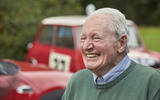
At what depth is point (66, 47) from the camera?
740 cm

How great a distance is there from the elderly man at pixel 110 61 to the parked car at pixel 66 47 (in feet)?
14.9

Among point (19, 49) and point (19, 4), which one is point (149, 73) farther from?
point (19, 49)

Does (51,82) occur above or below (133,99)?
below

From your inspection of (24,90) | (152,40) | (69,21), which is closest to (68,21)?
(69,21)

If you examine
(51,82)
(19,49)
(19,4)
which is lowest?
(19,49)

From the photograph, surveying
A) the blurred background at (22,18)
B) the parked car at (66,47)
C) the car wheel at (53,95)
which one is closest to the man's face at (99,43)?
the car wheel at (53,95)

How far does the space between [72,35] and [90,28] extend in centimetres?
523

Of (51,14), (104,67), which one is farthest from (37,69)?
(51,14)

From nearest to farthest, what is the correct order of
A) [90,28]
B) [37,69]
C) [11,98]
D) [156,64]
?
[90,28]
[11,98]
[37,69]
[156,64]

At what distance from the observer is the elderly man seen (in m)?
1.95

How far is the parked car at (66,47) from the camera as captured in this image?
6.81m

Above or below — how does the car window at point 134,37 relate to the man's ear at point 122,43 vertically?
below

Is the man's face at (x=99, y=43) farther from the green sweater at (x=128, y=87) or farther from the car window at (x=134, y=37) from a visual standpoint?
the car window at (x=134, y=37)

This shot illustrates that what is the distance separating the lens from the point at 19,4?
10938mm
